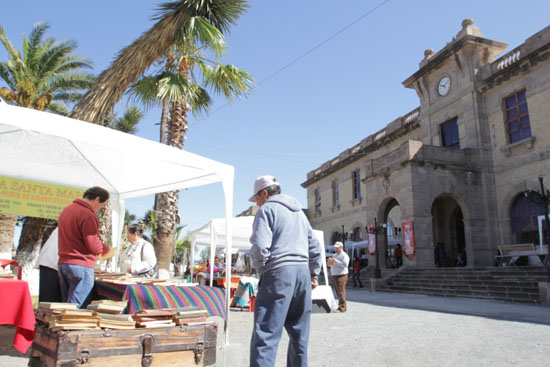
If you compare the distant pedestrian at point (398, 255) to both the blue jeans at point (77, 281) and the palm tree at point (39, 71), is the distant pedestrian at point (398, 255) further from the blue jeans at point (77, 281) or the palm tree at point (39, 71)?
the blue jeans at point (77, 281)

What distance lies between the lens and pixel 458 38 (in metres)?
21.3

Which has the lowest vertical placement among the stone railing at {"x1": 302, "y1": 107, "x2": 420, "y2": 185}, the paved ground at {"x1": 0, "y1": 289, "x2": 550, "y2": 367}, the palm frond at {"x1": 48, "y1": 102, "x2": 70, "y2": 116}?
the paved ground at {"x1": 0, "y1": 289, "x2": 550, "y2": 367}

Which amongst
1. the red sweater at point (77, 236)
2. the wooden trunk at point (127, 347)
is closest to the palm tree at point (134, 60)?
the red sweater at point (77, 236)

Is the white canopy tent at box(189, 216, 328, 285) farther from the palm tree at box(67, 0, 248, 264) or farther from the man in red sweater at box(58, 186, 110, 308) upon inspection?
the man in red sweater at box(58, 186, 110, 308)

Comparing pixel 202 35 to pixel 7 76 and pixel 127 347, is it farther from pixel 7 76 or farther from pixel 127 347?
pixel 7 76

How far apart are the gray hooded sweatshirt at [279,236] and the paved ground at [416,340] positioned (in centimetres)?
197

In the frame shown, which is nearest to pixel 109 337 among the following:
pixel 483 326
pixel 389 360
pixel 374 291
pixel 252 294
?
pixel 389 360

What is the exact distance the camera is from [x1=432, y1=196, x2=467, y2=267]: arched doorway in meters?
22.2

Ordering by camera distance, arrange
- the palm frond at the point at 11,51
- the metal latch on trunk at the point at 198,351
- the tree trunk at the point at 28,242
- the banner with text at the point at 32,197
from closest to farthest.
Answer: the metal latch on trunk at the point at 198,351
the banner with text at the point at 32,197
the tree trunk at the point at 28,242
the palm frond at the point at 11,51

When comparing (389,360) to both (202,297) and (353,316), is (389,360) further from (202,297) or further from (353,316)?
(353,316)

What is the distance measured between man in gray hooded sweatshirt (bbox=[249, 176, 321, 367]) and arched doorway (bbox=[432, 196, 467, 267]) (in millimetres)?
20786

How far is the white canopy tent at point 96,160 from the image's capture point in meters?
4.70

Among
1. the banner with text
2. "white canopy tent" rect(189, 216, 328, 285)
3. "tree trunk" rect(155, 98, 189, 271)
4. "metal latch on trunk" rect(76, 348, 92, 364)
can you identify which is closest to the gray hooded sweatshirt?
"metal latch on trunk" rect(76, 348, 92, 364)

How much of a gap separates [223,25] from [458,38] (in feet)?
52.4
